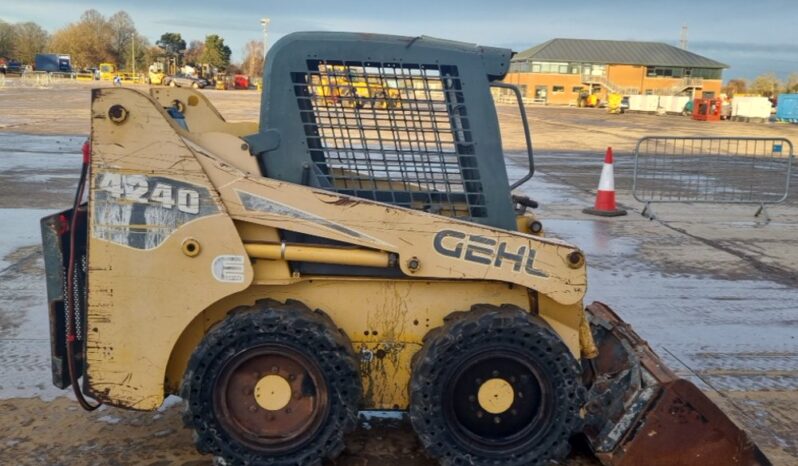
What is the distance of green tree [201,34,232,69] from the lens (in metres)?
98.9

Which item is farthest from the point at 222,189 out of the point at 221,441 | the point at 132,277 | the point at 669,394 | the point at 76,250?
the point at 669,394

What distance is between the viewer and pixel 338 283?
3326 mm

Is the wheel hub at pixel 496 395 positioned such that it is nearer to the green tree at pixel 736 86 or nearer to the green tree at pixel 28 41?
the green tree at pixel 736 86

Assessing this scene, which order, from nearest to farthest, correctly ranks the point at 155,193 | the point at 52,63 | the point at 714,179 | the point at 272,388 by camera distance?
the point at 155,193
the point at 272,388
the point at 714,179
the point at 52,63

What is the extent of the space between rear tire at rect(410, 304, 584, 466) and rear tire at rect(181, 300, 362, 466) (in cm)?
32

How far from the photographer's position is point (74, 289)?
3365mm

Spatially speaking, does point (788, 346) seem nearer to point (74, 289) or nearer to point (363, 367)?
point (363, 367)

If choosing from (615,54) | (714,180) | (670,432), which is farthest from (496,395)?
(615,54)

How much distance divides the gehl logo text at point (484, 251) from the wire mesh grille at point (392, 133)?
278mm

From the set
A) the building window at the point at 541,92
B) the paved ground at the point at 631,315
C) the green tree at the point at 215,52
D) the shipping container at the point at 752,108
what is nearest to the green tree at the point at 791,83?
the building window at the point at 541,92

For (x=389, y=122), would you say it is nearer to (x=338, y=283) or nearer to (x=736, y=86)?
(x=338, y=283)

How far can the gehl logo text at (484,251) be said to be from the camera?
3191 millimetres

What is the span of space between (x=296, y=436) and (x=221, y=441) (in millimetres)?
300

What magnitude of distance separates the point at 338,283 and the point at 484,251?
64cm
